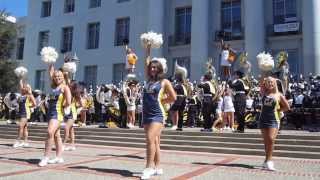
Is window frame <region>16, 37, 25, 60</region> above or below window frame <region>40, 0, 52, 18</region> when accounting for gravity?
below

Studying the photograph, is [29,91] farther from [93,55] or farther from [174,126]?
[93,55]

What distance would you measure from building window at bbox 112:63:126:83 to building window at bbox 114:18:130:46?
5.27ft

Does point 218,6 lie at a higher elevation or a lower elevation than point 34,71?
higher

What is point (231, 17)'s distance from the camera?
28.5 metres

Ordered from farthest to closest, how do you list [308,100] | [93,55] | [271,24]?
[93,55] → [271,24] → [308,100]

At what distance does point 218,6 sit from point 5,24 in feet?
58.8

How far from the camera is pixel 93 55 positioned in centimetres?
3397

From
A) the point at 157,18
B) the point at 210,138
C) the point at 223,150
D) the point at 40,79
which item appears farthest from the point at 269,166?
the point at 40,79

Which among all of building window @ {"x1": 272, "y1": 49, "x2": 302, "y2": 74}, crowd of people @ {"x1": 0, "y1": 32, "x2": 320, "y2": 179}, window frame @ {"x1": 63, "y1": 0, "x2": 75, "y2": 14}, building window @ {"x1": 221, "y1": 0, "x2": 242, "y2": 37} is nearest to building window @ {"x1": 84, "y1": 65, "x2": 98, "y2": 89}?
window frame @ {"x1": 63, "y1": 0, "x2": 75, "y2": 14}

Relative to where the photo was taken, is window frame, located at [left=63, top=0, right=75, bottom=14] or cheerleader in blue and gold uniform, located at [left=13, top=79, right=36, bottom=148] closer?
cheerleader in blue and gold uniform, located at [left=13, top=79, right=36, bottom=148]

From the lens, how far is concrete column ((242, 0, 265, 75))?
26188 mm

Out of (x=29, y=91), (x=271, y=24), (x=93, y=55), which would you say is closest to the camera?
(x=29, y=91)

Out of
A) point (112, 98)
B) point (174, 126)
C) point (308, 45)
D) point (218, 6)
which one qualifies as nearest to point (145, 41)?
point (174, 126)

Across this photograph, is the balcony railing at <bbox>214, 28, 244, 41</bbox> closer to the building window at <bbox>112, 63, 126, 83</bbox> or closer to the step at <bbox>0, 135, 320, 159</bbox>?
the building window at <bbox>112, 63, 126, 83</bbox>
